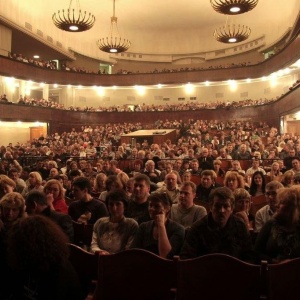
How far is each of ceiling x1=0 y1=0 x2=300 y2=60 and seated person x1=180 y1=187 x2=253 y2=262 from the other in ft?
55.4

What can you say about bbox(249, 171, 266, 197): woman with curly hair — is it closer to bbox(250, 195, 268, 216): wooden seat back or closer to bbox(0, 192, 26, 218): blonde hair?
bbox(250, 195, 268, 216): wooden seat back

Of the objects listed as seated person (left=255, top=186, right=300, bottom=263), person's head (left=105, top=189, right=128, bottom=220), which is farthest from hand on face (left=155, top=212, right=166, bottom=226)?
seated person (left=255, top=186, right=300, bottom=263)

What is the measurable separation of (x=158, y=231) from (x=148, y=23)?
75.2 feet

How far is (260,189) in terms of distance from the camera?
5.52 metres

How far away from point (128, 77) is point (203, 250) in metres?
21.5

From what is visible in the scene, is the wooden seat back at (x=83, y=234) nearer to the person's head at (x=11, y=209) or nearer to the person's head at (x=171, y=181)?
the person's head at (x=11, y=209)

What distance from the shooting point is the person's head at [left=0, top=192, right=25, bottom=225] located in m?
3.11

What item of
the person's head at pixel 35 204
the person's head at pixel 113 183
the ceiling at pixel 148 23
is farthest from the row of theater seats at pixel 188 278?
the ceiling at pixel 148 23

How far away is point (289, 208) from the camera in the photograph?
2.87 meters

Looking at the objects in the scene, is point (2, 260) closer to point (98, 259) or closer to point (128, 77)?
point (98, 259)

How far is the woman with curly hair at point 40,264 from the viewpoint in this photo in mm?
1857

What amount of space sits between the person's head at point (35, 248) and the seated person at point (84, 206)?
2.24 meters

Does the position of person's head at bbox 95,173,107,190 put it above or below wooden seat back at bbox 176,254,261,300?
above

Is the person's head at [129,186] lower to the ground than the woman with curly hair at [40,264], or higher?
higher
